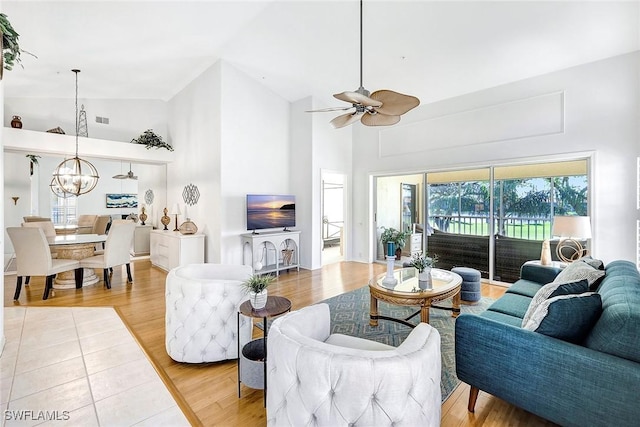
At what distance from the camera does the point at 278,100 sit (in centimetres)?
629

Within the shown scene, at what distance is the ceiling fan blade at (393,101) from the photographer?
2578mm

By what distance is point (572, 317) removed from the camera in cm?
165

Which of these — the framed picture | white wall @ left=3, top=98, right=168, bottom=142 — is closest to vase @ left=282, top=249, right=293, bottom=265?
white wall @ left=3, top=98, right=168, bottom=142

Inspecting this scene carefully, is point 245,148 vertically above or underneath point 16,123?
underneath

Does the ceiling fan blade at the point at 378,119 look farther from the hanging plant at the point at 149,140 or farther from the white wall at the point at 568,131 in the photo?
the hanging plant at the point at 149,140

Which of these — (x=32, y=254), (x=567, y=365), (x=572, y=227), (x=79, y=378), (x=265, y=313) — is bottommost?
(x=79, y=378)

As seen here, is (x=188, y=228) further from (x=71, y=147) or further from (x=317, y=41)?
(x=317, y=41)

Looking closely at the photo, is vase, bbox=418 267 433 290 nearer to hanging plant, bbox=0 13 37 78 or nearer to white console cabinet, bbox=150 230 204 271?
hanging plant, bbox=0 13 37 78

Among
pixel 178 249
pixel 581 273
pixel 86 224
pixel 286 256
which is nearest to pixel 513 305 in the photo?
pixel 581 273

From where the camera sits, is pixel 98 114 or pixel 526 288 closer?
pixel 526 288

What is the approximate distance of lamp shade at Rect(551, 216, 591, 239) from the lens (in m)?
3.62

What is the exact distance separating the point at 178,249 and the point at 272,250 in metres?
1.76

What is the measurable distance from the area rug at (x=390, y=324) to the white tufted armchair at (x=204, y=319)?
123cm

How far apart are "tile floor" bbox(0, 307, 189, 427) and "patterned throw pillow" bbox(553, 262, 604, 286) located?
3234mm
